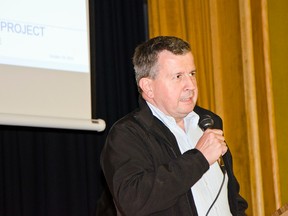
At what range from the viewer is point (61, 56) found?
3.47 m

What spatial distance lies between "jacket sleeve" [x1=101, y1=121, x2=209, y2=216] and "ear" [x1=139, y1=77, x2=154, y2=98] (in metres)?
0.29

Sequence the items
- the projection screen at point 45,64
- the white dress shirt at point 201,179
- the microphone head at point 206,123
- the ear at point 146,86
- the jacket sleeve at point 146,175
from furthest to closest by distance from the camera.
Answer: the projection screen at point 45,64 → the ear at point 146,86 → the microphone head at point 206,123 → the white dress shirt at point 201,179 → the jacket sleeve at point 146,175

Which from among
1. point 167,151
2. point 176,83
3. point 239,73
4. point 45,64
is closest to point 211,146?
point 167,151

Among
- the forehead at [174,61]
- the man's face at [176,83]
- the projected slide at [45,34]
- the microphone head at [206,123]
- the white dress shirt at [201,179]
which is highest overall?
the projected slide at [45,34]

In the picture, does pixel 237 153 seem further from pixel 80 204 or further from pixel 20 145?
pixel 20 145

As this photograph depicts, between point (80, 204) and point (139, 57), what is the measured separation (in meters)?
1.99

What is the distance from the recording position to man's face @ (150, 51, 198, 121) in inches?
87.5

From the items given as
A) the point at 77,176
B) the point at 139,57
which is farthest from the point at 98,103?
the point at 139,57

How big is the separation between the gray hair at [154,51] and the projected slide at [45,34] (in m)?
1.21

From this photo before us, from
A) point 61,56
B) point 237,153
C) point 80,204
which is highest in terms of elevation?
point 61,56

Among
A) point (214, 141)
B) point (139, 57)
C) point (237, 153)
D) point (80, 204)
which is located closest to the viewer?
point (214, 141)

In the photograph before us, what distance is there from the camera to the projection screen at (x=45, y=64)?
3285mm

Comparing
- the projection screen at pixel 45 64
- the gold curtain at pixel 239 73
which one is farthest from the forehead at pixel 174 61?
the gold curtain at pixel 239 73

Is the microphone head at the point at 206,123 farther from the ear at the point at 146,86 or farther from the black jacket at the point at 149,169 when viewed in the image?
the ear at the point at 146,86
